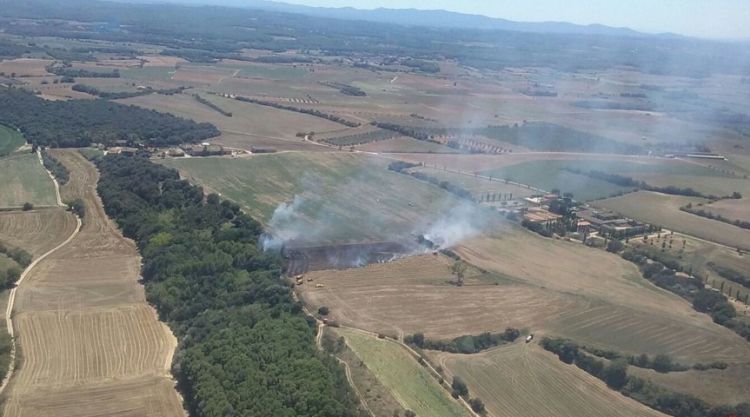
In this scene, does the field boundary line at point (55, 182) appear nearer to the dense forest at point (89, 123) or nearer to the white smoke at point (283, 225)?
the dense forest at point (89, 123)

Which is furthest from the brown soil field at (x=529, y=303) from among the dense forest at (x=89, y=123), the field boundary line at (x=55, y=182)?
the dense forest at (x=89, y=123)

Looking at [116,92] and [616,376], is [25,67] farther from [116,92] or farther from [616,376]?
[616,376]

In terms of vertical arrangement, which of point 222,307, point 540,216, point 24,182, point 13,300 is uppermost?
point 540,216

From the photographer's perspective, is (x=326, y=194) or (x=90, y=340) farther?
(x=326, y=194)

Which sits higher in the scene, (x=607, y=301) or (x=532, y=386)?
(x=607, y=301)

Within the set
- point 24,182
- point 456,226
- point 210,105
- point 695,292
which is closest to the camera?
point 695,292

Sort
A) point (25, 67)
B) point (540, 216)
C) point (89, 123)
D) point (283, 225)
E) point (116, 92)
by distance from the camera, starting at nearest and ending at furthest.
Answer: point (283, 225), point (540, 216), point (89, 123), point (116, 92), point (25, 67)

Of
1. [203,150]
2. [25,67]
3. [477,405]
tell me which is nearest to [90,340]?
[477,405]

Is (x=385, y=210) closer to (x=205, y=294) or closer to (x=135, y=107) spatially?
(x=205, y=294)
